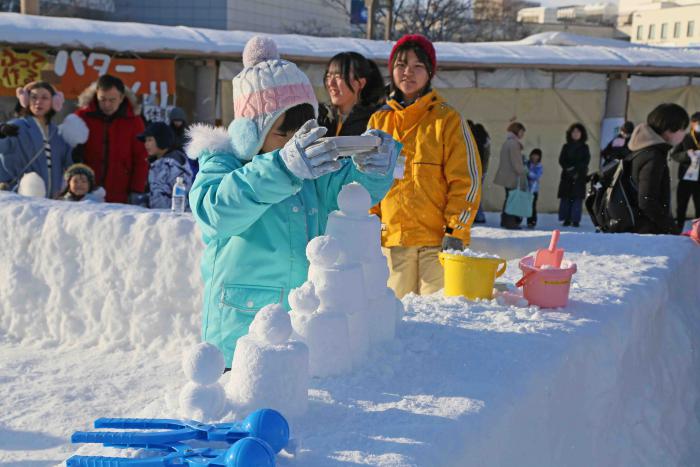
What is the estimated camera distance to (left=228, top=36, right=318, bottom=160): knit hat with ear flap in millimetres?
2256

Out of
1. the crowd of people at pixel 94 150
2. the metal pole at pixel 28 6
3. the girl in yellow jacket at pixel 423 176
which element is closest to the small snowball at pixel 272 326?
the girl in yellow jacket at pixel 423 176

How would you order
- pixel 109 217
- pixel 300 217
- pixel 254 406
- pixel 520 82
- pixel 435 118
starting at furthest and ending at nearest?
pixel 520 82
pixel 109 217
pixel 435 118
pixel 300 217
pixel 254 406

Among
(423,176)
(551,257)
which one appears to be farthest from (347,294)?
(423,176)

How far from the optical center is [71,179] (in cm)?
544

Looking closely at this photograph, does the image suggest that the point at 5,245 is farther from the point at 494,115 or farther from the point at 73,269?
the point at 494,115

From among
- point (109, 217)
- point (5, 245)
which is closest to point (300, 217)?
point (109, 217)

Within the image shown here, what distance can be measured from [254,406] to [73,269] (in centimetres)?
325

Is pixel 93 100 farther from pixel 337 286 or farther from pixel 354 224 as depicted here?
pixel 337 286

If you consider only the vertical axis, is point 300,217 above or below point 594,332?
above

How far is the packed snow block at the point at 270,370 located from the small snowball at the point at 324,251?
0.30m

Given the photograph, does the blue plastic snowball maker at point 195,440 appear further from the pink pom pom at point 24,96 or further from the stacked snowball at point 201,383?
the pink pom pom at point 24,96

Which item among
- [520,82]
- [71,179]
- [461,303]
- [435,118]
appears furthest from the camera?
[520,82]

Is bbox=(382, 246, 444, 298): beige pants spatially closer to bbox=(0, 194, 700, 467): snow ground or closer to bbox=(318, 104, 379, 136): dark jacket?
bbox=(0, 194, 700, 467): snow ground

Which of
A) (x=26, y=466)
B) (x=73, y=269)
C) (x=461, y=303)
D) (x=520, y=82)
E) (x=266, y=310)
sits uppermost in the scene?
(x=520, y=82)
